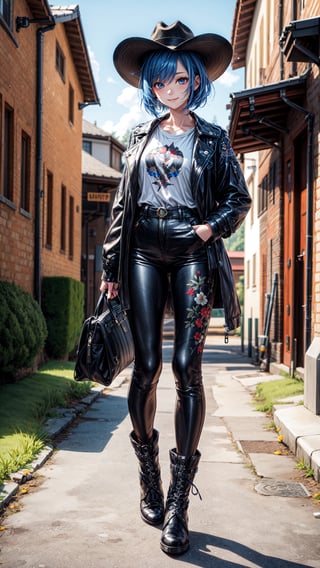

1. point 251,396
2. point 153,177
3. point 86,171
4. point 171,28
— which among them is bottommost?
point 251,396

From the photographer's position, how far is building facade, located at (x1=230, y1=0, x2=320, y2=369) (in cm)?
884

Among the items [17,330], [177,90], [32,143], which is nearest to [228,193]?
[177,90]

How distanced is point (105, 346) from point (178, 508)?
0.87 m

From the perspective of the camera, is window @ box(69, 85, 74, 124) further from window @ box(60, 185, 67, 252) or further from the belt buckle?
the belt buckle

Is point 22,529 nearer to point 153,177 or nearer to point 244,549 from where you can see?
point 244,549

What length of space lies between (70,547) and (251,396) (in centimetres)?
690

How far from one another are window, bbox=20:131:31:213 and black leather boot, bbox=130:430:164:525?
29.8ft

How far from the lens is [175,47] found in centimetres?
362

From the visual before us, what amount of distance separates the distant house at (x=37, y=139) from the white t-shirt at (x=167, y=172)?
664cm

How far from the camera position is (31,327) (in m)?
10.1

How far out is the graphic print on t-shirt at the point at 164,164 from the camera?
3.58 m

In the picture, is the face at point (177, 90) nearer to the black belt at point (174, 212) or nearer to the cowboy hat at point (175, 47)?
the cowboy hat at point (175, 47)

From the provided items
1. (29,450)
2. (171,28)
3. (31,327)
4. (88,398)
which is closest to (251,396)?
(88,398)

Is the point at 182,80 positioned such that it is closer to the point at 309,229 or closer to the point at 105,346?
the point at 105,346
